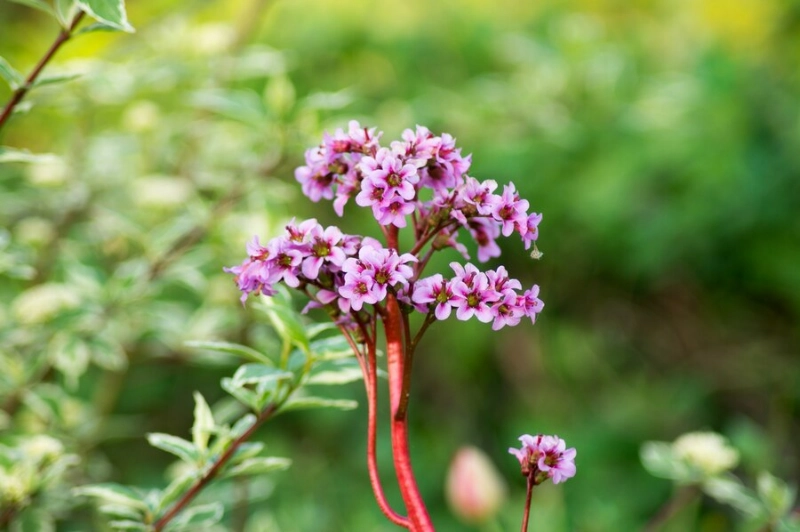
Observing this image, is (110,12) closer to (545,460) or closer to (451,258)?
(545,460)

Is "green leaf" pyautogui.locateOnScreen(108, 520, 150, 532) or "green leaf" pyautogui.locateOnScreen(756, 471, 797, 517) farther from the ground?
"green leaf" pyautogui.locateOnScreen(756, 471, 797, 517)

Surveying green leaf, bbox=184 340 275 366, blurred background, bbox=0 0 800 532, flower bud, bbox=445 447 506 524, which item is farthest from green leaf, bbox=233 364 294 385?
flower bud, bbox=445 447 506 524

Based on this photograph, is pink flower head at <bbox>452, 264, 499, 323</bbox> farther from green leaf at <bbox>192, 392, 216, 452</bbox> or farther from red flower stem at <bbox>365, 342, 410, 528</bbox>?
green leaf at <bbox>192, 392, 216, 452</bbox>

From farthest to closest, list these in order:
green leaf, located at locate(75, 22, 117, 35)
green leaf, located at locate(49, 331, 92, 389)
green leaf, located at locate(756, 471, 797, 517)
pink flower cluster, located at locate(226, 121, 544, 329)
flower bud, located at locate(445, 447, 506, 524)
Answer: flower bud, located at locate(445, 447, 506, 524), green leaf, located at locate(49, 331, 92, 389), green leaf, located at locate(756, 471, 797, 517), green leaf, located at locate(75, 22, 117, 35), pink flower cluster, located at locate(226, 121, 544, 329)

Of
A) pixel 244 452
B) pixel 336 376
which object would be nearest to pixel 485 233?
pixel 336 376

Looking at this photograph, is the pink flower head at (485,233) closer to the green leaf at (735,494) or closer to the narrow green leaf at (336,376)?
the narrow green leaf at (336,376)

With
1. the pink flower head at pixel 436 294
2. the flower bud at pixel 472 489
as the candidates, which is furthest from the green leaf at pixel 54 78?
the flower bud at pixel 472 489
